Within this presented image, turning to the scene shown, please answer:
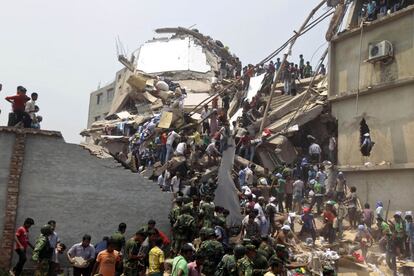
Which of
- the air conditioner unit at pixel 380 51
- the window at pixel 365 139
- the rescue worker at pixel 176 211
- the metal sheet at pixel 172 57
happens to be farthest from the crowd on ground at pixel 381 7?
the metal sheet at pixel 172 57

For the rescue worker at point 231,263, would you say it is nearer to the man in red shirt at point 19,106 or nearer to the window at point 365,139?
the man in red shirt at point 19,106

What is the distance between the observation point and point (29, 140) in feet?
34.4

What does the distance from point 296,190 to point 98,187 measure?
6.31 metres

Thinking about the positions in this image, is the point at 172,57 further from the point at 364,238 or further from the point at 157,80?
the point at 364,238

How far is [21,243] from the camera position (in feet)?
30.0

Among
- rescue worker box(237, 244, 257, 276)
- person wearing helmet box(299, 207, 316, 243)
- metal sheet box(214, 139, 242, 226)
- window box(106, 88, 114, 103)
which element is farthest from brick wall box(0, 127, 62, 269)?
window box(106, 88, 114, 103)

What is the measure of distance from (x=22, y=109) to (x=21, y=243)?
10.6 feet

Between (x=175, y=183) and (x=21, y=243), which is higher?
(x=175, y=183)

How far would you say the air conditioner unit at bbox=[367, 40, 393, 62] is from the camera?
1498cm

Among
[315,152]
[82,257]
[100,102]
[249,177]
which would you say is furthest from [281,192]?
[100,102]

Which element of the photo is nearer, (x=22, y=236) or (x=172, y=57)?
(x=22, y=236)

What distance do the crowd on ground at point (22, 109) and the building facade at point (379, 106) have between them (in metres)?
10.1

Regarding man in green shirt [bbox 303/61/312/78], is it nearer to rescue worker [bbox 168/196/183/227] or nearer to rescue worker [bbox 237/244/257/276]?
rescue worker [bbox 168/196/183/227]

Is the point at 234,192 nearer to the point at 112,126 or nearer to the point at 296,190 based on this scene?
the point at 296,190
